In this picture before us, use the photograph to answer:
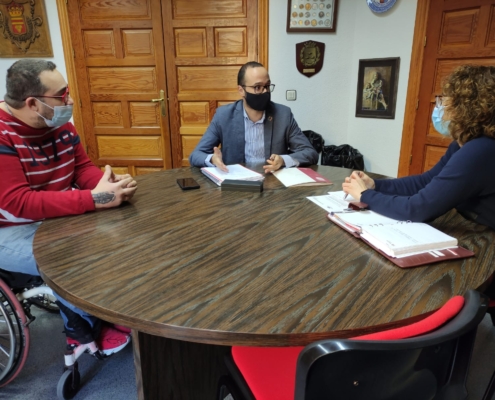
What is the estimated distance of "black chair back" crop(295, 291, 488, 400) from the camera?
51 centimetres

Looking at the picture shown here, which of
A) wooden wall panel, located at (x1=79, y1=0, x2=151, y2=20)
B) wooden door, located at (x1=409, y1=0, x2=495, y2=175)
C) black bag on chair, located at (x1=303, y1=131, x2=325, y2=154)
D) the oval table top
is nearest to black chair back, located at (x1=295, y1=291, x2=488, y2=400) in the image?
the oval table top

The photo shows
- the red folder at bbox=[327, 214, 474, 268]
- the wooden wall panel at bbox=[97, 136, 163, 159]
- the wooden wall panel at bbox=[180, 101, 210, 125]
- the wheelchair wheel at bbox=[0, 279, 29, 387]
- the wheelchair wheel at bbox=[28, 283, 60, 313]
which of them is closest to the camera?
the red folder at bbox=[327, 214, 474, 268]

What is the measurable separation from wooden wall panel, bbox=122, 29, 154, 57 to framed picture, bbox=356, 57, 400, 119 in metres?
1.98

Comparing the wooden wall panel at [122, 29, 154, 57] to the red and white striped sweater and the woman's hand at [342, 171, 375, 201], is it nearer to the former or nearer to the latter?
the red and white striped sweater

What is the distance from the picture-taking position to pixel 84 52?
344 centimetres

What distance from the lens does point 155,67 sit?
3449mm

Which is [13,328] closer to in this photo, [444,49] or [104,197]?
[104,197]

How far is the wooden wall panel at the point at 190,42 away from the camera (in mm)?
3342

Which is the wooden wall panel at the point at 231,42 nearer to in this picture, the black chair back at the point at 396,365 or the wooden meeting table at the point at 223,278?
the wooden meeting table at the point at 223,278

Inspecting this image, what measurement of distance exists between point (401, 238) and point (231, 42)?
2.88m

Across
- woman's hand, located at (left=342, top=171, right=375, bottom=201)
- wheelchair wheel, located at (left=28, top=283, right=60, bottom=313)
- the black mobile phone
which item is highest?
woman's hand, located at (left=342, top=171, right=375, bottom=201)

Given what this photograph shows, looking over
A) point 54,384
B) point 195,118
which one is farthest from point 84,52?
point 54,384

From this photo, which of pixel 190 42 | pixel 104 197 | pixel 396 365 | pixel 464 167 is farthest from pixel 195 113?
pixel 396 365

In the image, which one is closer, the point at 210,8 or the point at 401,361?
the point at 401,361
